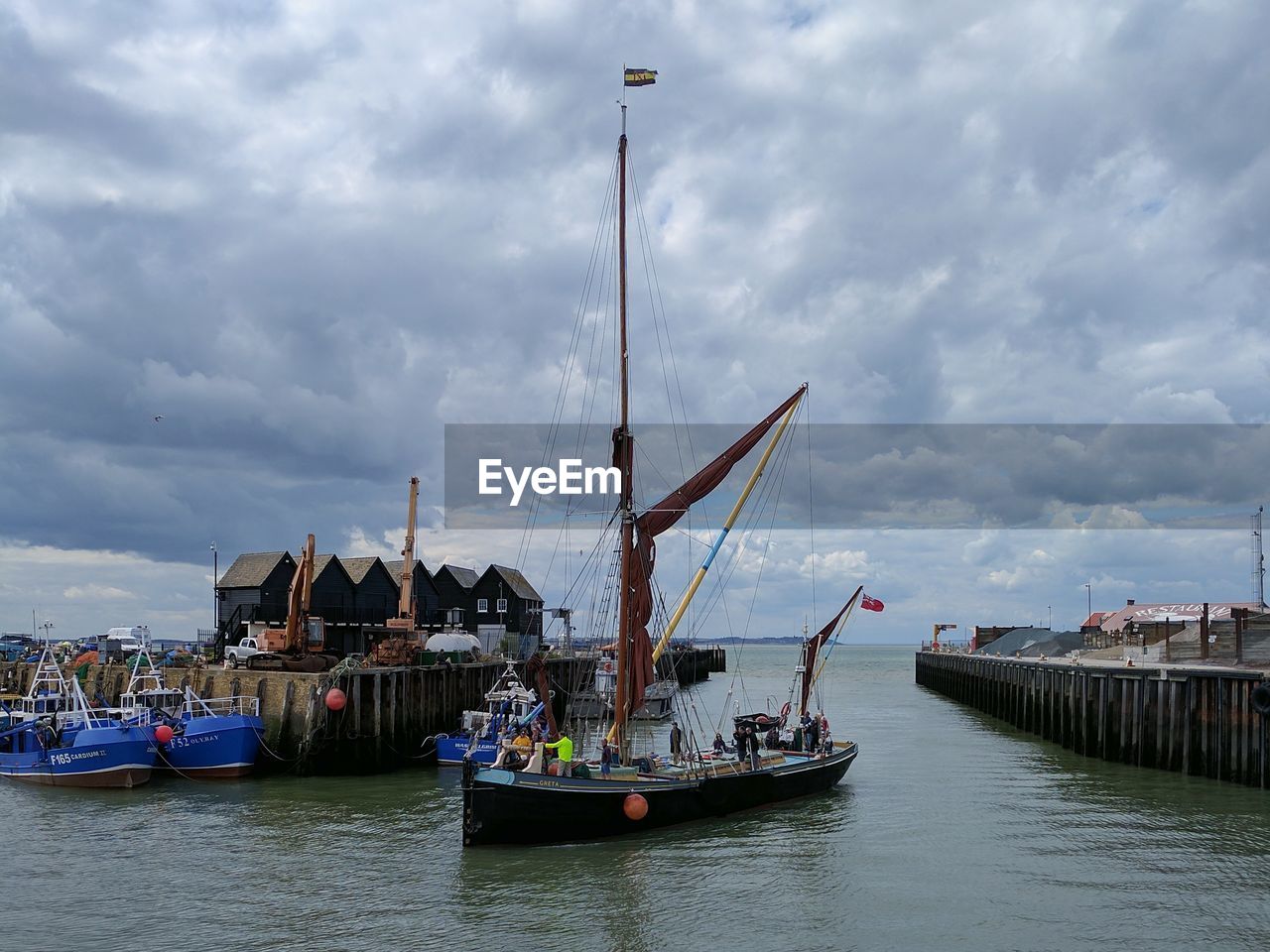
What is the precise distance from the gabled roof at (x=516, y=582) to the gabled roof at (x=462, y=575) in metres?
1.65

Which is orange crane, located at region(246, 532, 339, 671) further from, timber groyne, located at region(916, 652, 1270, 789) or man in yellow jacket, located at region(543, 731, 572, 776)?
timber groyne, located at region(916, 652, 1270, 789)

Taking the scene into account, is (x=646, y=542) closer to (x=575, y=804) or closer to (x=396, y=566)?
(x=575, y=804)

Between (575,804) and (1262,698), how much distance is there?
23408 millimetres

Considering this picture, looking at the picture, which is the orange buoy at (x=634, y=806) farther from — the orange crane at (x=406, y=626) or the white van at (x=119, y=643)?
the white van at (x=119, y=643)

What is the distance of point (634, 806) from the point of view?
94.6 ft

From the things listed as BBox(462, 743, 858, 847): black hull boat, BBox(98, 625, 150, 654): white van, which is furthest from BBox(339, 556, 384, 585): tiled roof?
BBox(462, 743, 858, 847): black hull boat

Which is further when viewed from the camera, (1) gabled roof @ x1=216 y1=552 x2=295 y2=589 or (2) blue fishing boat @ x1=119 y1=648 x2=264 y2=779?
(1) gabled roof @ x1=216 y1=552 x2=295 y2=589

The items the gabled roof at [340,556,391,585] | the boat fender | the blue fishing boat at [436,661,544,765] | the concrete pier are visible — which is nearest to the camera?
the boat fender

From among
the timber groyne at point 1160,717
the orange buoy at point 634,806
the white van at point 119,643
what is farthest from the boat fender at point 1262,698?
the white van at point 119,643

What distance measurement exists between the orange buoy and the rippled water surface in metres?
0.82

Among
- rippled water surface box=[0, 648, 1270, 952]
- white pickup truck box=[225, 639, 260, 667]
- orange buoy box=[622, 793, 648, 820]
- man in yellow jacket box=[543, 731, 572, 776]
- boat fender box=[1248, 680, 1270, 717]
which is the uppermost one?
boat fender box=[1248, 680, 1270, 717]

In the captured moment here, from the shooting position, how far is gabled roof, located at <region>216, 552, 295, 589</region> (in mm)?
77062

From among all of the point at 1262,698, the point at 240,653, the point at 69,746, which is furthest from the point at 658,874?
the point at 240,653

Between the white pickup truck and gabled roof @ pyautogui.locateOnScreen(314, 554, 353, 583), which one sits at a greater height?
gabled roof @ pyautogui.locateOnScreen(314, 554, 353, 583)
